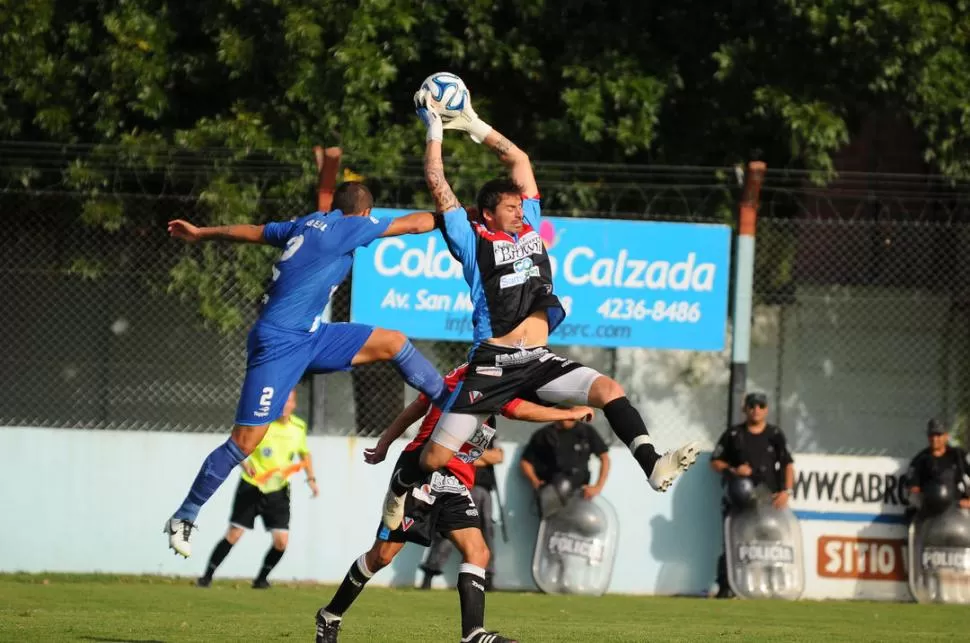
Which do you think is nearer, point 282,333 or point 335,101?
point 282,333

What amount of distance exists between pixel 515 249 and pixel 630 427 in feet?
3.89

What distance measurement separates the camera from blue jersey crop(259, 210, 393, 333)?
355 inches

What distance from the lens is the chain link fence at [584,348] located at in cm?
1522

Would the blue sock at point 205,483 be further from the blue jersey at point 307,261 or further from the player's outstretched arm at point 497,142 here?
the player's outstretched arm at point 497,142

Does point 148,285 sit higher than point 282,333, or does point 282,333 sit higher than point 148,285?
point 148,285

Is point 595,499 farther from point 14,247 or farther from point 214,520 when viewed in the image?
point 14,247

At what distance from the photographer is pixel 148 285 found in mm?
15617

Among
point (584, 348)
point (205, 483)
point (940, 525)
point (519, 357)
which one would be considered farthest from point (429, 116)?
point (584, 348)

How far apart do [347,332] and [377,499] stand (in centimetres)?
567

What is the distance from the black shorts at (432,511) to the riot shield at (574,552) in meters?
6.28

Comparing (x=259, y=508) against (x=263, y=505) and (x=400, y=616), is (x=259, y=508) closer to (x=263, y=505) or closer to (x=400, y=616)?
(x=263, y=505)

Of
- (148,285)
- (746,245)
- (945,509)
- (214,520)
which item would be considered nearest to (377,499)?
(214,520)

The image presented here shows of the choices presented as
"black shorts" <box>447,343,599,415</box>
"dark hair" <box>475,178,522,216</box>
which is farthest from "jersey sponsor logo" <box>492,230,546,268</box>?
"black shorts" <box>447,343,599,415</box>

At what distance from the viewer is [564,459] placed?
1463 cm
